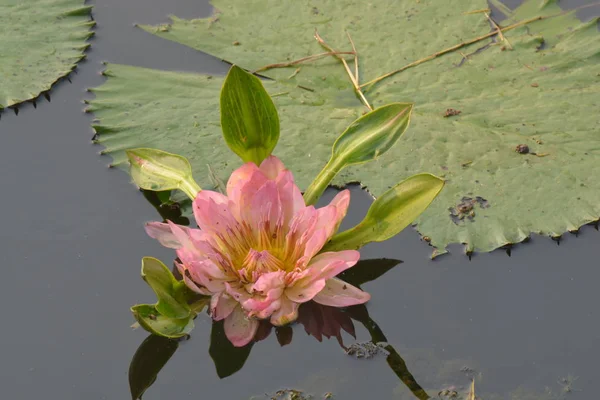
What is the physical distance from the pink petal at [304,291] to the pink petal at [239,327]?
128mm

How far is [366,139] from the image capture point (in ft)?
7.55

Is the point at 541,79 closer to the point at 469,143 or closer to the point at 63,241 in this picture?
the point at 469,143

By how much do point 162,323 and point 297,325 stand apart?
367mm

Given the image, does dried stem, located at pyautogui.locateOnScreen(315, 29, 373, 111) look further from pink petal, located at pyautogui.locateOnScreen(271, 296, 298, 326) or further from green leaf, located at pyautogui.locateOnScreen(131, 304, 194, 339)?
green leaf, located at pyautogui.locateOnScreen(131, 304, 194, 339)

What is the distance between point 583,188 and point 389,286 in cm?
70

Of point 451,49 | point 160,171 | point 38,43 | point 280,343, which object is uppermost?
point 38,43

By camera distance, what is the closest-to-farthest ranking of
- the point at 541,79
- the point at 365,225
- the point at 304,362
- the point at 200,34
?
the point at 304,362, the point at 365,225, the point at 541,79, the point at 200,34

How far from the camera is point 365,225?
2.25m

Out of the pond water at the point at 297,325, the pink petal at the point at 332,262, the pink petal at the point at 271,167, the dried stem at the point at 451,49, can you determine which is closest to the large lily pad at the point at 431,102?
the dried stem at the point at 451,49

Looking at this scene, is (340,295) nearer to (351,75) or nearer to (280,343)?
(280,343)

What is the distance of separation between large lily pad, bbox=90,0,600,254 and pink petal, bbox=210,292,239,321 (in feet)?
1.72

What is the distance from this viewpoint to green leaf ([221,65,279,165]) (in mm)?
2160

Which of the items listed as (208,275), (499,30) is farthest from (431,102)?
(208,275)

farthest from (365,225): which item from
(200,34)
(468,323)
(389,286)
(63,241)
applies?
(200,34)
